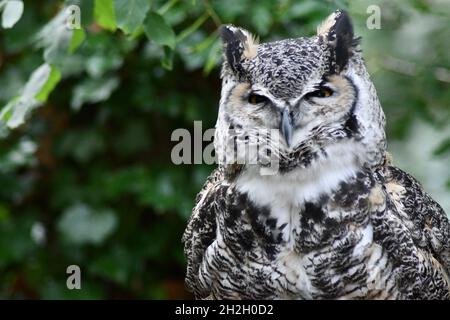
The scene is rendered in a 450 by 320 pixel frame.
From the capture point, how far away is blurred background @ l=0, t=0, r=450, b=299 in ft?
11.2

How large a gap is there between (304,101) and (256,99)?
0.12 m

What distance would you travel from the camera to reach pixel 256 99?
85.0 inches

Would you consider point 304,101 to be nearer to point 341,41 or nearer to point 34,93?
point 341,41

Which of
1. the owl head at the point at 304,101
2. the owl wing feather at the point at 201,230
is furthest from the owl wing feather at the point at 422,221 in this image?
the owl wing feather at the point at 201,230

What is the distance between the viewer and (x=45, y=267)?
12.7 feet

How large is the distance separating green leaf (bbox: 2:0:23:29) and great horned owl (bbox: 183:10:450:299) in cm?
54

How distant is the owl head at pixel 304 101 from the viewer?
212cm

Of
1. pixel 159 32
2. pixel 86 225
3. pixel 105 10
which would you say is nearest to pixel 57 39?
pixel 105 10

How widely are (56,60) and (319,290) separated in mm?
918

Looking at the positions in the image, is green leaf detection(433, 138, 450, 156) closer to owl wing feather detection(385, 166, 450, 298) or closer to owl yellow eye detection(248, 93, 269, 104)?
owl wing feather detection(385, 166, 450, 298)

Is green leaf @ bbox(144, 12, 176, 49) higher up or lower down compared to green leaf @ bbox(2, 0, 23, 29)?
lower down

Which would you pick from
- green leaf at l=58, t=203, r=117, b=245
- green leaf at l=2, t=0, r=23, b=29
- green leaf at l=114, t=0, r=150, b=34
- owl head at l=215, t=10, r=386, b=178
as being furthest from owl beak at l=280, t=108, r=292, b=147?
green leaf at l=58, t=203, r=117, b=245

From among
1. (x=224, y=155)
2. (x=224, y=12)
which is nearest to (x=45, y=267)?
(x=224, y=12)

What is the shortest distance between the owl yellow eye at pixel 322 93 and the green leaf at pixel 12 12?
2.54 ft
